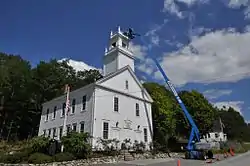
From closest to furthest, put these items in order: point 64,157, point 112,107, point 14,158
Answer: point 64,157 < point 14,158 < point 112,107

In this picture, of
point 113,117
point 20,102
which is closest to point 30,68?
point 20,102

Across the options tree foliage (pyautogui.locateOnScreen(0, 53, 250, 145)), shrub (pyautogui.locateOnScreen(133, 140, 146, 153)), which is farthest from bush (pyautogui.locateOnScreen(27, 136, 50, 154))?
tree foliage (pyautogui.locateOnScreen(0, 53, 250, 145))

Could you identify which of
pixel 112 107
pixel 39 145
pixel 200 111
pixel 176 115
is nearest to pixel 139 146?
pixel 112 107

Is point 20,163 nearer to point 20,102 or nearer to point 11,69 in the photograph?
point 20,102

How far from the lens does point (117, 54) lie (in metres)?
32.7

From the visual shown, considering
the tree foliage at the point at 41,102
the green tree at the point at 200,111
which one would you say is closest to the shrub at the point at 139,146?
the tree foliage at the point at 41,102

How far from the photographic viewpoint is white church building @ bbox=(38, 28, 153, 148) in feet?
87.9

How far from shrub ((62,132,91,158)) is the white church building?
394cm

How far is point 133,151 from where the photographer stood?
86.4ft

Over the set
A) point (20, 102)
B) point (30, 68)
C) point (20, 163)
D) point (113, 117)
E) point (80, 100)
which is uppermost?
point (30, 68)

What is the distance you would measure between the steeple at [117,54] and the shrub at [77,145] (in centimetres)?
1329

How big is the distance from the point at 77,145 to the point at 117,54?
51.1 ft

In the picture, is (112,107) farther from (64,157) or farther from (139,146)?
(64,157)

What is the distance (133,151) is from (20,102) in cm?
2745
